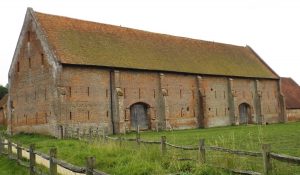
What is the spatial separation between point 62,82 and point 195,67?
50.7 feet

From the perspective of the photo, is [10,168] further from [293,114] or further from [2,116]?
[293,114]

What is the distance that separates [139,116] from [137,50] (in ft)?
21.0

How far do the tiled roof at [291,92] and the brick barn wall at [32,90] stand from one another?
34795mm

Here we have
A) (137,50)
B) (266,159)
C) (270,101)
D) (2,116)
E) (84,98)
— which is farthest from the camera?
(2,116)

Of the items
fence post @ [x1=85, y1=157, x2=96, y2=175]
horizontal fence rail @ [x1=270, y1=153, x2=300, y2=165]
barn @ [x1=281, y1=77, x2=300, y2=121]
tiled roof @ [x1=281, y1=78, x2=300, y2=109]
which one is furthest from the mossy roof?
horizontal fence rail @ [x1=270, y1=153, x2=300, y2=165]

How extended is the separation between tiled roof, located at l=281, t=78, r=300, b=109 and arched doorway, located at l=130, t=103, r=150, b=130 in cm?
2596

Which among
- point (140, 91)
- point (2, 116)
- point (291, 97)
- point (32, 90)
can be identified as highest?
point (291, 97)

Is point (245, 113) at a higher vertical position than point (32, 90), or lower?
lower

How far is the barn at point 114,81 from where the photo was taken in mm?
29562

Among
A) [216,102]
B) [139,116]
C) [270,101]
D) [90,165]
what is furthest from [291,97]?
[90,165]

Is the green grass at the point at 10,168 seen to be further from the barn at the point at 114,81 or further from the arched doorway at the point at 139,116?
the arched doorway at the point at 139,116

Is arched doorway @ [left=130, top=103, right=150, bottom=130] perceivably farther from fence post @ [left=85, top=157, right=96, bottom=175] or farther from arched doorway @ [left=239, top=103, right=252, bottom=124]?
fence post @ [left=85, top=157, right=96, bottom=175]

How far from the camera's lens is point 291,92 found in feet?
187

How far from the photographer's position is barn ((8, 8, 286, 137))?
29.6 meters
